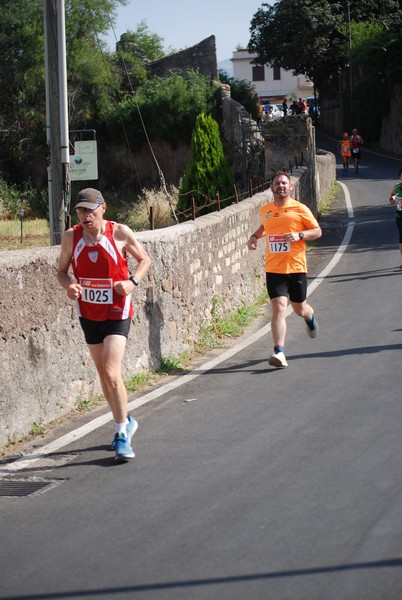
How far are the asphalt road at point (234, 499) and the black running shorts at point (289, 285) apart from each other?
777mm

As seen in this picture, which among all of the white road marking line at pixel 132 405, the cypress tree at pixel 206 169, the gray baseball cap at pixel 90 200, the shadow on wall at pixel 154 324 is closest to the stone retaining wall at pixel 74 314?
the shadow on wall at pixel 154 324

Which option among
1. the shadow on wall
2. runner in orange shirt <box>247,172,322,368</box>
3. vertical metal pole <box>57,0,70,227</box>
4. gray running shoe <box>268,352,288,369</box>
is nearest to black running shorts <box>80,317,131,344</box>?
the shadow on wall

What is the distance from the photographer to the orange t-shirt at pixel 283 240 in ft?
34.5

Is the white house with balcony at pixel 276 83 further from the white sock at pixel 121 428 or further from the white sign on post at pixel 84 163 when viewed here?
the white sock at pixel 121 428

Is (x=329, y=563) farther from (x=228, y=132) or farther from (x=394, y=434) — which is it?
(x=228, y=132)

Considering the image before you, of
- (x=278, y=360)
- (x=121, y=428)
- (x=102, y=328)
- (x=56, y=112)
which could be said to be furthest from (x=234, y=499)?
(x=56, y=112)

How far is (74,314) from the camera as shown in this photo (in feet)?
28.0

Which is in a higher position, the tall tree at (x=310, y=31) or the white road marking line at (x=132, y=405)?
the tall tree at (x=310, y=31)

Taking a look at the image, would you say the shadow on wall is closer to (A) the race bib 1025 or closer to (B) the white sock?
(A) the race bib 1025

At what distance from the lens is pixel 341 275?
1773 centimetres

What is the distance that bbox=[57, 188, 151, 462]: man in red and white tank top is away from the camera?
7039 millimetres

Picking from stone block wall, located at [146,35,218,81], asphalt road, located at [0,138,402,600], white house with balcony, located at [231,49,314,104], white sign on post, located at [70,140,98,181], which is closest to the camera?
asphalt road, located at [0,138,402,600]

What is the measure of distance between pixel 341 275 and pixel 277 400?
31.1 feet

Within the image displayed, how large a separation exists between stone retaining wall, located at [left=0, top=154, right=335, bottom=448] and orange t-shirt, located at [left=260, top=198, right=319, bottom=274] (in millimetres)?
989
